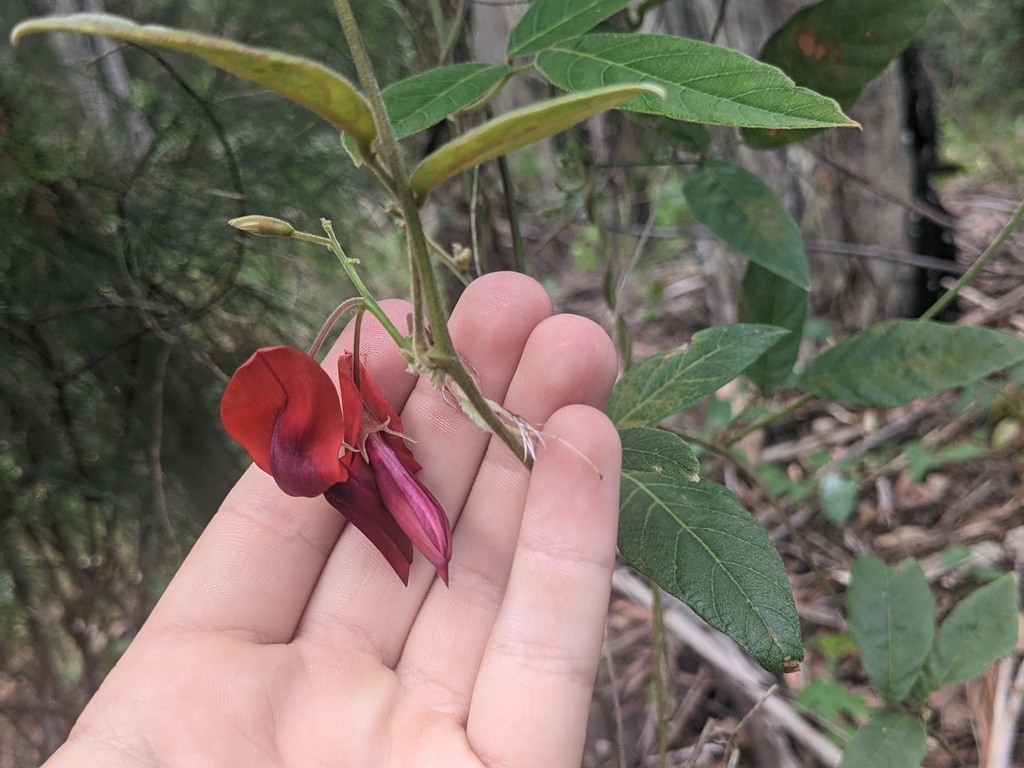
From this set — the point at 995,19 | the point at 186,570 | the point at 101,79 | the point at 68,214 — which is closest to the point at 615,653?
the point at 186,570

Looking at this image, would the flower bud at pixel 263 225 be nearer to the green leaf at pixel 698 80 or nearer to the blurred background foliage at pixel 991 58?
the green leaf at pixel 698 80

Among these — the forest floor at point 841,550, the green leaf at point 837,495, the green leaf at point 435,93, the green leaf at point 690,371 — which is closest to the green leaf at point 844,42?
the green leaf at point 690,371

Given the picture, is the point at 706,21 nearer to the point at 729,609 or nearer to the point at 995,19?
the point at 729,609

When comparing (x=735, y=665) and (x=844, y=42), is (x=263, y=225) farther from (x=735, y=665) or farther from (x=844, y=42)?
(x=735, y=665)

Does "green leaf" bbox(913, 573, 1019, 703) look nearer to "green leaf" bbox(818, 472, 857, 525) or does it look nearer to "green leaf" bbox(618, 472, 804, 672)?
"green leaf" bbox(618, 472, 804, 672)

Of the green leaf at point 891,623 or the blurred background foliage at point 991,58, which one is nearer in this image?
the green leaf at point 891,623

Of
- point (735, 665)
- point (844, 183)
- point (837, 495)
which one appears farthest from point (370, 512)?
point (844, 183)
